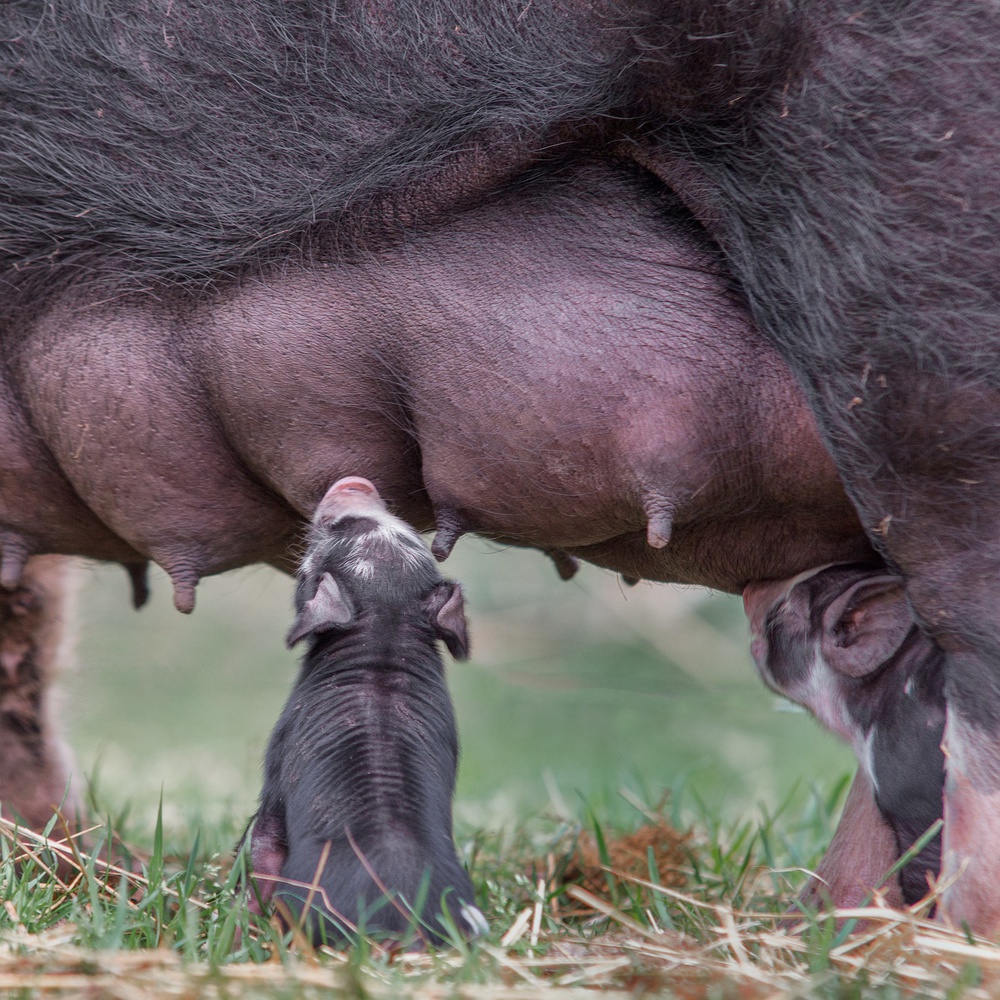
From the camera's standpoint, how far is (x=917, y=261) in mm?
2062

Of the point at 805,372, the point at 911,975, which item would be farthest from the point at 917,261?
the point at 911,975

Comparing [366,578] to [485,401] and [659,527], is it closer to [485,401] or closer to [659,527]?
[485,401]

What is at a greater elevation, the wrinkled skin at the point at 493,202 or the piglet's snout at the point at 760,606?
the wrinkled skin at the point at 493,202

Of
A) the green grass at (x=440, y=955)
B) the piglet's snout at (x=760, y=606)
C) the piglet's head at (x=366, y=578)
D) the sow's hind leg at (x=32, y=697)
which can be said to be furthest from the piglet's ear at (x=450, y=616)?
the sow's hind leg at (x=32, y=697)

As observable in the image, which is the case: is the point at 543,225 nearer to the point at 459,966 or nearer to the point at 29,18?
the point at 29,18

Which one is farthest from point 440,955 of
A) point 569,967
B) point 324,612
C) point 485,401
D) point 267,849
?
point 485,401

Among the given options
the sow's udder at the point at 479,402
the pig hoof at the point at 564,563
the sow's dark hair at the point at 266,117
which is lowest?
the pig hoof at the point at 564,563

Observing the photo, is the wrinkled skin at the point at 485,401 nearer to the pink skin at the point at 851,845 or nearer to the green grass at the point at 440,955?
the pink skin at the point at 851,845

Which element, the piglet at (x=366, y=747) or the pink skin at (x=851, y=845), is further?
the pink skin at (x=851, y=845)

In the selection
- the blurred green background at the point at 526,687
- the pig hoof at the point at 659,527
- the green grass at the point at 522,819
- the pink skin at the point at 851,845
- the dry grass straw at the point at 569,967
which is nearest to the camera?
the dry grass straw at the point at 569,967

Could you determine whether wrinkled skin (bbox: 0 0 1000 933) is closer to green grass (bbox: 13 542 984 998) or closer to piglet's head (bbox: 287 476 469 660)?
piglet's head (bbox: 287 476 469 660)

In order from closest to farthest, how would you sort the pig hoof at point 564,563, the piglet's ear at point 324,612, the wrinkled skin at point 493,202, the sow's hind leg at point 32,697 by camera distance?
the wrinkled skin at point 493,202
the piglet's ear at point 324,612
the pig hoof at point 564,563
the sow's hind leg at point 32,697

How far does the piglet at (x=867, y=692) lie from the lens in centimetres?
239

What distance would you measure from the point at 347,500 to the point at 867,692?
1.09m
